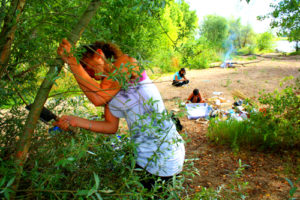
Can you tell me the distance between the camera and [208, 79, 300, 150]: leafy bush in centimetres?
359

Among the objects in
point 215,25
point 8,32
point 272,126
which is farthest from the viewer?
point 215,25

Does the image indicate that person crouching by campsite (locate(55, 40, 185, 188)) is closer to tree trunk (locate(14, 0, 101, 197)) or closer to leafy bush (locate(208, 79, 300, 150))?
tree trunk (locate(14, 0, 101, 197))

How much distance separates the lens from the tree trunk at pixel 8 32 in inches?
47.9

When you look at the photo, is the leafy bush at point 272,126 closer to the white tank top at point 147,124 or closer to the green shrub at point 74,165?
the white tank top at point 147,124

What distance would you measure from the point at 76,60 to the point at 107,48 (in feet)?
1.39

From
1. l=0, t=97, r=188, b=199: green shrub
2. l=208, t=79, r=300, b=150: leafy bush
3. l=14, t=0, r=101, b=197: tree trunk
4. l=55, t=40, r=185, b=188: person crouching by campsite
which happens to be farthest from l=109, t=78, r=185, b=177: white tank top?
l=208, t=79, r=300, b=150: leafy bush

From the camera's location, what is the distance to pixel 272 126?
3.71m

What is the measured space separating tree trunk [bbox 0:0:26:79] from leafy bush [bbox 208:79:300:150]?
11.4 ft

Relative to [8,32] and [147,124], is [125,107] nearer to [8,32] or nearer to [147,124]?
[147,124]

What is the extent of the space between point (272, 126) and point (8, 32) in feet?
12.4

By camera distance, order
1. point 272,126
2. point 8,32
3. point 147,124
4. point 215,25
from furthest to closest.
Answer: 1. point 215,25
2. point 272,126
3. point 147,124
4. point 8,32

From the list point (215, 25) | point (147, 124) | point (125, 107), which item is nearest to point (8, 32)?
point (125, 107)

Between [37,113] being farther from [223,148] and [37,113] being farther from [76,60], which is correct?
[223,148]

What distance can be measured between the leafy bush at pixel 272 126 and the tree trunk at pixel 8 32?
3.49 metres
